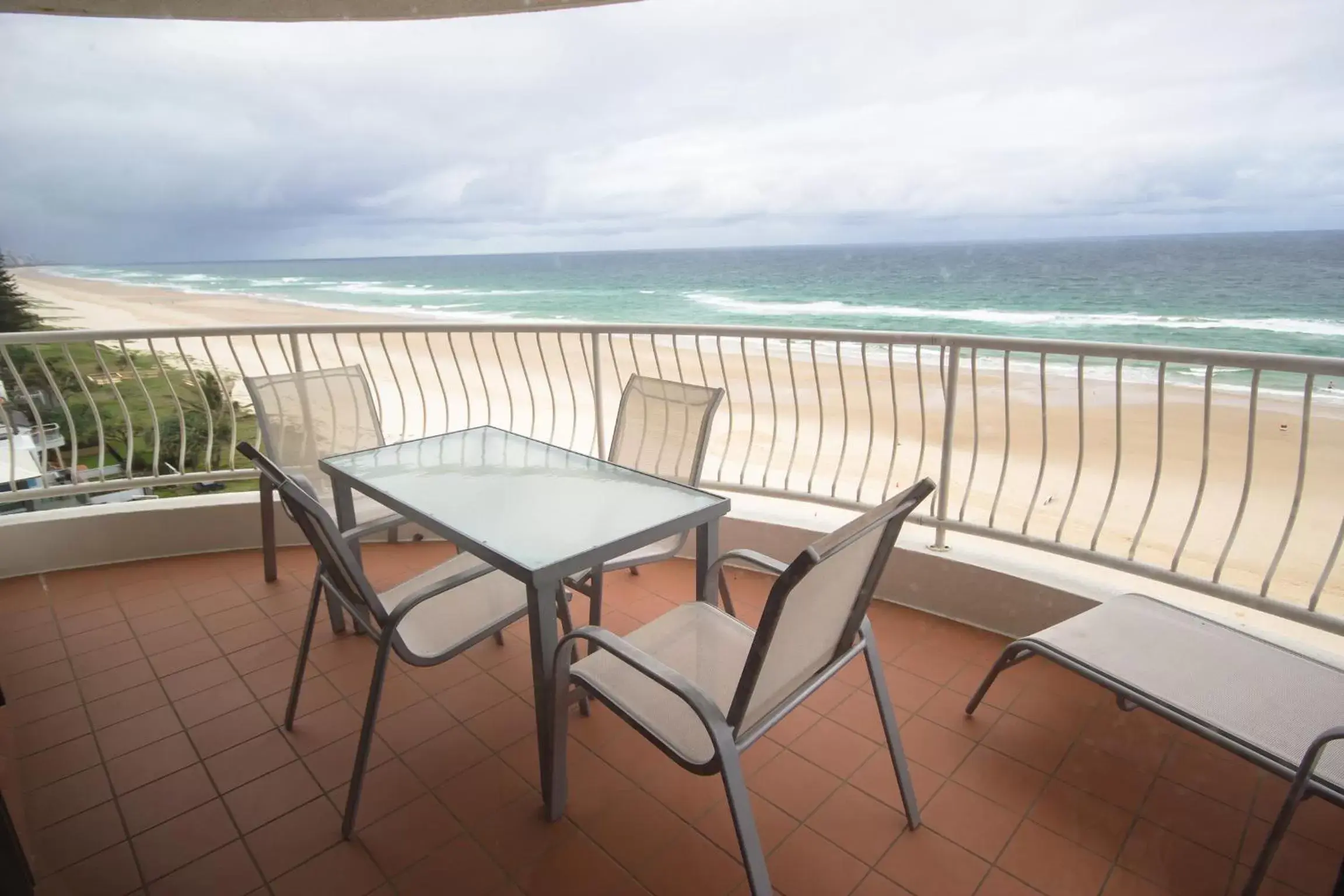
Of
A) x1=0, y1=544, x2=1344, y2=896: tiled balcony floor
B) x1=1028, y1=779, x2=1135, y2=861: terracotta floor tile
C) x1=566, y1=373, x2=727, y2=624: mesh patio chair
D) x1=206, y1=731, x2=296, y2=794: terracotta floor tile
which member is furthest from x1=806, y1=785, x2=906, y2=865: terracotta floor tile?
x1=206, y1=731, x2=296, y2=794: terracotta floor tile

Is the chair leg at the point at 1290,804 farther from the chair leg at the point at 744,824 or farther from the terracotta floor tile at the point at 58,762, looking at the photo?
the terracotta floor tile at the point at 58,762

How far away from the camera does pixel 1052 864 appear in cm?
176

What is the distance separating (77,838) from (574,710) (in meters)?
1.43

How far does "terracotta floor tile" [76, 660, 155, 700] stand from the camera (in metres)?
2.55

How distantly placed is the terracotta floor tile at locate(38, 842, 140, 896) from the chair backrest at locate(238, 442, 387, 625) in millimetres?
856

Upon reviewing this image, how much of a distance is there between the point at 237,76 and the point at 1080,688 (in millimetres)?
39234

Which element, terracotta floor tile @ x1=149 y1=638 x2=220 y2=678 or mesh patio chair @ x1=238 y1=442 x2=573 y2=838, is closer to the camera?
mesh patio chair @ x1=238 y1=442 x2=573 y2=838

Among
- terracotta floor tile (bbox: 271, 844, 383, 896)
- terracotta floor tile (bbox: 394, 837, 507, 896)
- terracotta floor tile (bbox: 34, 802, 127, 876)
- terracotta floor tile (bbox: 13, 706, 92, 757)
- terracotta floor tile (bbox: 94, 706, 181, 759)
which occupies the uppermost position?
terracotta floor tile (bbox: 394, 837, 507, 896)

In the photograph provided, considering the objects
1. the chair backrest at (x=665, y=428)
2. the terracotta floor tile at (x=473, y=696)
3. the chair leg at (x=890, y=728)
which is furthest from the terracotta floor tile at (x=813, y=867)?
the chair backrest at (x=665, y=428)

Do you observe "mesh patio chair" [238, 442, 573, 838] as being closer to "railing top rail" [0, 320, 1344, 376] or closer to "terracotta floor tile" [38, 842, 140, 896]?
"terracotta floor tile" [38, 842, 140, 896]

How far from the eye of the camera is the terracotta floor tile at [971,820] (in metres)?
1.83

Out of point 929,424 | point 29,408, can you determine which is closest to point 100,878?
point 29,408

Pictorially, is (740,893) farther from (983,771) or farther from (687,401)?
(687,401)

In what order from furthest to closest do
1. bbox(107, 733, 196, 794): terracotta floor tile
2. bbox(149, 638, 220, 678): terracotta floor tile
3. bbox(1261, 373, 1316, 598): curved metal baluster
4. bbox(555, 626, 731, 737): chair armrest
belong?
bbox(149, 638, 220, 678): terracotta floor tile → bbox(1261, 373, 1316, 598): curved metal baluster → bbox(107, 733, 196, 794): terracotta floor tile → bbox(555, 626, 731, 737): chair armrest
